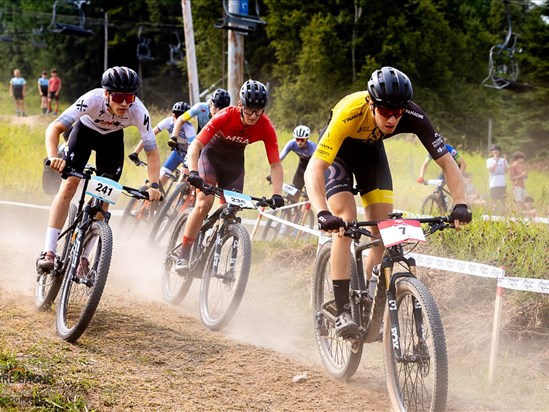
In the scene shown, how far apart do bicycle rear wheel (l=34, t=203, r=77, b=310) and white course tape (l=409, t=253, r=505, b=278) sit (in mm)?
3199

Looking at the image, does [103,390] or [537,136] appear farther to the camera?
[537,136]

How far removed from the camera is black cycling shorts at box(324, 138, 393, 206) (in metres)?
5.75

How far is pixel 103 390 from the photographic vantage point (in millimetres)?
4949

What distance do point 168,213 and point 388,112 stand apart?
6379mm

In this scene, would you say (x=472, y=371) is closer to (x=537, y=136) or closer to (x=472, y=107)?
(x=537, y=136)

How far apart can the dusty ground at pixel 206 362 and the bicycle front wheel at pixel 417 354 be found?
38 cm

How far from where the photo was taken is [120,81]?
634 centimetres

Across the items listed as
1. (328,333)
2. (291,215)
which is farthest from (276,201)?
(291,215)

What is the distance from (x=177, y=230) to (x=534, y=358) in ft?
13.6

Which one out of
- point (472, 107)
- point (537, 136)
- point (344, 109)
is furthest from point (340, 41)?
point (344, 109)

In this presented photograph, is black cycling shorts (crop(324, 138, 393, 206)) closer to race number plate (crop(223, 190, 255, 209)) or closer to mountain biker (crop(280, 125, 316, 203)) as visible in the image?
race number plate (crop(223, 190, 255, 209))

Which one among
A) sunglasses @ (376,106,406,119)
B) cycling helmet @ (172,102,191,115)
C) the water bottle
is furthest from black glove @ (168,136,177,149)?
sunglasses @ (376,106,406,119)

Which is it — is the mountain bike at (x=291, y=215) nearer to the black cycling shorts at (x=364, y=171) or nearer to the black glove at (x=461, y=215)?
the black cycling shorts at (x=364, y=171)

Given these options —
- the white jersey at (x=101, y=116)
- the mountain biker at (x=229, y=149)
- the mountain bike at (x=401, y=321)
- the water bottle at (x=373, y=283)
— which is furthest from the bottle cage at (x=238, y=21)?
the water bottle at (x=373, y=283)
